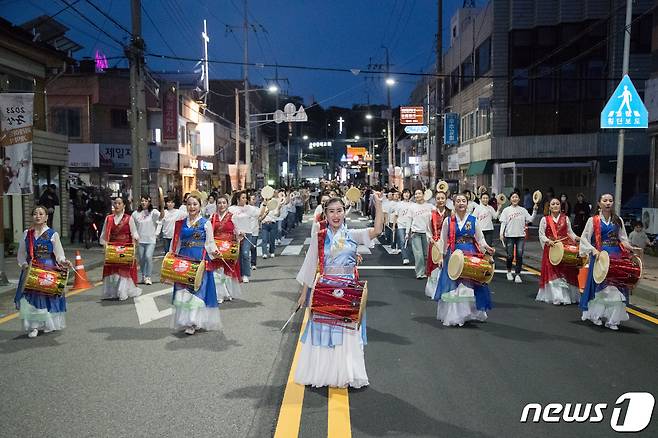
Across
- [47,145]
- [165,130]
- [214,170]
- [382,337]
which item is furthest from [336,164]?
[382,337]

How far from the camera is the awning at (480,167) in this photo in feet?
110

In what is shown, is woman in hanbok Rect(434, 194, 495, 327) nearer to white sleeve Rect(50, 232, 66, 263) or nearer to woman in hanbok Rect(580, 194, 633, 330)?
woman in hanbok Rect(580, 194, 633, 330)

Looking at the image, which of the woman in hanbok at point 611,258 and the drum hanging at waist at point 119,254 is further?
the drum hanging at waist at point 119,254

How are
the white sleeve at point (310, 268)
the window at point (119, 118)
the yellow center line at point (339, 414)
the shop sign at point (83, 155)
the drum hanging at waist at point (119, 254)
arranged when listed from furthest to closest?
the window at point (119, 118) < the shop sign at point (83, 155) < the drum hanging at waist at point (119, 254) < the white sleeve at point (310, 268) < the yellow center line at point (339, 414)

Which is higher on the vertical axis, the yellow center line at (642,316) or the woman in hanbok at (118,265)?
the woman in hanbok at (118,265)

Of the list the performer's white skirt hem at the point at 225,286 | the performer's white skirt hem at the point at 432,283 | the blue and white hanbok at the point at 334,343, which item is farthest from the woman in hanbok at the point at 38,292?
the performer's white skirt hem at the point at 432,283

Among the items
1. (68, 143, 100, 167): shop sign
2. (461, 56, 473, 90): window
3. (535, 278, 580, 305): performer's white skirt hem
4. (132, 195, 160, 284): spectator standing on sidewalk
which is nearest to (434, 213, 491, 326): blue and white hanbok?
(535, 278, 580, 305): performer's white skirt hem

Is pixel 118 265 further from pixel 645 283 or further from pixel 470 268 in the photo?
pixel 645 283

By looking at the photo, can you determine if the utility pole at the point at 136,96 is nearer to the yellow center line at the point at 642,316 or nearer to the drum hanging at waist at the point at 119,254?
the drum hanging at waist at the point at 119,254

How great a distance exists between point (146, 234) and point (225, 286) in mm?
2657

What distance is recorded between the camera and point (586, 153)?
1234 inches

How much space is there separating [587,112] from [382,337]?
27618 mm

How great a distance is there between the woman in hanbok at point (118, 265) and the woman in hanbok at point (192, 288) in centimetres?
295

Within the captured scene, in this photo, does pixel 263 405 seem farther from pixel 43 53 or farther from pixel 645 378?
pixel 43 53
